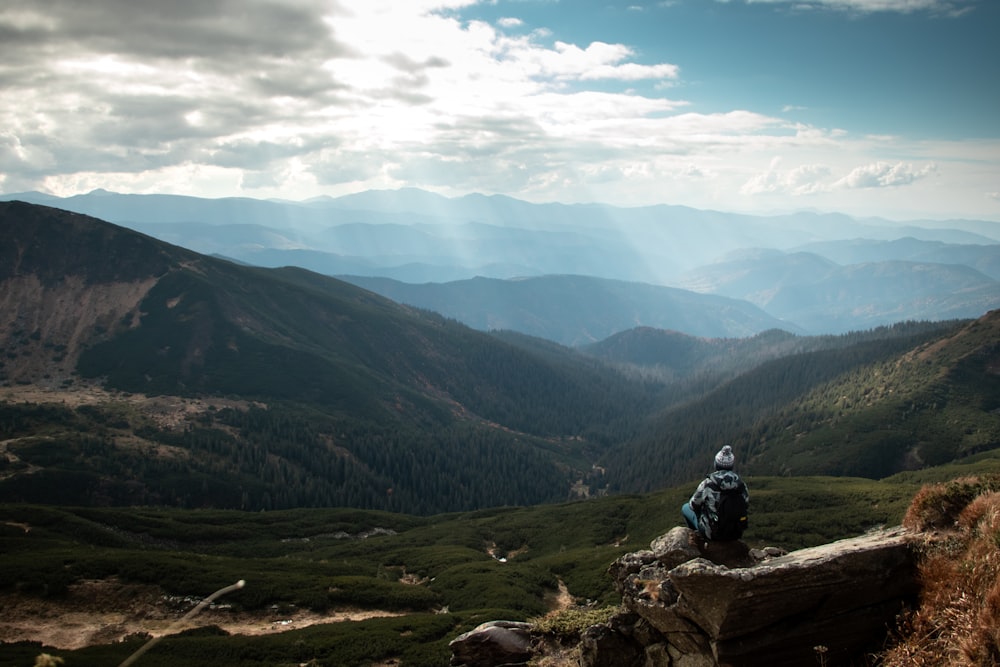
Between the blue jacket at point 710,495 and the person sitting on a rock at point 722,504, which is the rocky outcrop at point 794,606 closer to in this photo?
the person sitting on a rock at point 722,504

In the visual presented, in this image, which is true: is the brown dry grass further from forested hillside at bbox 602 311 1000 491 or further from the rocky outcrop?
forested hillside at bbox 602 311 1000 491

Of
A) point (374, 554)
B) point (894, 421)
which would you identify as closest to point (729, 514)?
point (374, 554)

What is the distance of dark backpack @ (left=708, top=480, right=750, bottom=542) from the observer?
671 inches

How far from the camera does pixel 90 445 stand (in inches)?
5017

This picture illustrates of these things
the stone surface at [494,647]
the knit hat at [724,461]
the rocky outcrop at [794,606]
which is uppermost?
the knit hat at [724,461]

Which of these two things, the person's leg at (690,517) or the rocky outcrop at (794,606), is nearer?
the rocky outcrop at (794,606)

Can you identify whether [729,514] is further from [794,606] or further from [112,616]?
[112,616]

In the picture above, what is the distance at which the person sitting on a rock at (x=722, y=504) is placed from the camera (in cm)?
1705

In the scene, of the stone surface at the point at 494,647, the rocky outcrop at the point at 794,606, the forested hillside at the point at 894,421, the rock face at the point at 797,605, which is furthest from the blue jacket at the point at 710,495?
the forested hillside at the point at 894,421

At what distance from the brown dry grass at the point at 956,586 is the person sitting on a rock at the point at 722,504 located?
4.67 meters

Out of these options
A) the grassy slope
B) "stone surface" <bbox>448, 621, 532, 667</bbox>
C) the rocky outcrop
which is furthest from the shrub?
the grassy slope

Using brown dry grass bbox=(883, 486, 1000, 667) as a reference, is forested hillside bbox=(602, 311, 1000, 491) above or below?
below

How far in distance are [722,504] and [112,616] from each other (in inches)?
1762

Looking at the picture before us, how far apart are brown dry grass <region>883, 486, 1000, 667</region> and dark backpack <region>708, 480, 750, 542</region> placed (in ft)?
15.1
